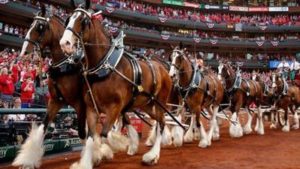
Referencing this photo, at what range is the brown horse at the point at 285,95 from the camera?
699 inches

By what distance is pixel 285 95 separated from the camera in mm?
17734

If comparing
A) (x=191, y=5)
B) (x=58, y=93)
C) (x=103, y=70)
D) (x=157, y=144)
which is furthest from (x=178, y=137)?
(x=191, y=5)

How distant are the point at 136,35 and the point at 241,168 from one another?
38980 mm

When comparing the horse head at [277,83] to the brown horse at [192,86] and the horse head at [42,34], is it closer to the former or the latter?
the brown horse at [192,86]

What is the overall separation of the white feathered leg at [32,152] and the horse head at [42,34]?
4.67ft

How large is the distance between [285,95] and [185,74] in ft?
25.7

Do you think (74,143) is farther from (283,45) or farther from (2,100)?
(283,45)

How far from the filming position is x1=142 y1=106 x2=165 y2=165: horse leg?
820 cm

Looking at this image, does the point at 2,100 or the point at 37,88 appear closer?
the point at 2,100

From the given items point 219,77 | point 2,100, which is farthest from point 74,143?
point 219,77

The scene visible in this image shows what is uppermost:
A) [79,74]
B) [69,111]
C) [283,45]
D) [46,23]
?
[283,45]

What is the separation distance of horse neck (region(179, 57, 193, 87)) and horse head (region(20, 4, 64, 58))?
14.1ft

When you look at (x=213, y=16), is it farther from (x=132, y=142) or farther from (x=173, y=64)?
(x=132, y=142)

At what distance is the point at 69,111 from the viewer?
1059cm
